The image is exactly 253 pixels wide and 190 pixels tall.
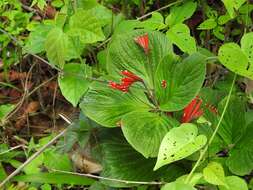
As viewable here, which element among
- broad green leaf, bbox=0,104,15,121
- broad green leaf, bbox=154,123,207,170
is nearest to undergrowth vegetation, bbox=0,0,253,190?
broad green leaf, bbox=154,123,207,170

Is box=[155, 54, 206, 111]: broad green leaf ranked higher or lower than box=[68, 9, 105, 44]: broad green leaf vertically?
lower

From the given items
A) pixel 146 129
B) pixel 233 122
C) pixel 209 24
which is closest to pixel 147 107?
pixel 146 129

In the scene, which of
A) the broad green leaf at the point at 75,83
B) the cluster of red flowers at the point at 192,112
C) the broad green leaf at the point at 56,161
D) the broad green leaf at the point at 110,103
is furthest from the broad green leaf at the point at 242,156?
the broad green leaf at the point at 56,161

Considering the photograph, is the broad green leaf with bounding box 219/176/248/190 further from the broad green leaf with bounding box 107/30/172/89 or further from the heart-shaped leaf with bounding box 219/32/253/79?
the broad green leaf with bounding box 107/30/172/89

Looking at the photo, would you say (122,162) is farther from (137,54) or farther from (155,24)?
(155,24)

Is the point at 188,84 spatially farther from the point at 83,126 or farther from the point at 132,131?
the point at 83,126

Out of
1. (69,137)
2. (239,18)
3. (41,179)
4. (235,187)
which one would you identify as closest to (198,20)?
(239,18)
